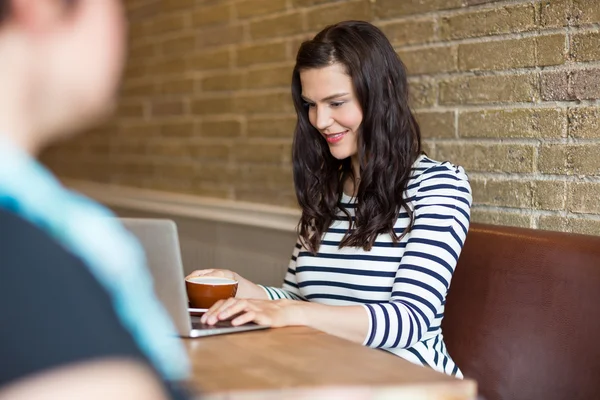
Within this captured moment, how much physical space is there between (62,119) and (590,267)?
1415 millimetres

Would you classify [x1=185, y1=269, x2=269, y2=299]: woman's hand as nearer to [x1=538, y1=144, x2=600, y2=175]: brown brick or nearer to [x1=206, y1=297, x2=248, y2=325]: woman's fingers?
[x1=206, y1=297, x2=248, y2=325]: woman's fingers

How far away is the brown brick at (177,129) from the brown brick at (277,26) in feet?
2.19

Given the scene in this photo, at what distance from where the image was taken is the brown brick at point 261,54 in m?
2.92

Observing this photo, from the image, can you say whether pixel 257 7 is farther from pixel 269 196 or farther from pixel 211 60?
pixel 269 196

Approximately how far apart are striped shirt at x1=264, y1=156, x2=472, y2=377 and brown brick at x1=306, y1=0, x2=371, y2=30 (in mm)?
732

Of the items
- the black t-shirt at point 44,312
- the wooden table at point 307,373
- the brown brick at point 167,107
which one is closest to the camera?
the black t-shirt at point 44,312

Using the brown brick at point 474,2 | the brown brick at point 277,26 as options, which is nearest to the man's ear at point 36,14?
the brown brick at point 474,2

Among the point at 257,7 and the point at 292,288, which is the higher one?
the point at 257,7

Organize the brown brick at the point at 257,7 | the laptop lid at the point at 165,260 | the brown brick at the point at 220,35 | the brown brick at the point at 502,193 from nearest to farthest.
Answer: the laptop lid at the point at 165,260, the brown brick at the point at 502,193, the brown brick at the point at 257,7, the brown brick at the point at 220,35

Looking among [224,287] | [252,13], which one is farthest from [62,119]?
[252,13]

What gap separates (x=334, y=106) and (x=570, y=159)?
0.59 m

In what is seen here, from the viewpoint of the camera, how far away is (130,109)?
4121 millimetres

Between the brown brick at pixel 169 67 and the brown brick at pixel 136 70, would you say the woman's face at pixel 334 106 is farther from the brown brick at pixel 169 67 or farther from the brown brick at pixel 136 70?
the brown brick at pixel 136 70

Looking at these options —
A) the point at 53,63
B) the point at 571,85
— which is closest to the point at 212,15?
the point at 571,85
